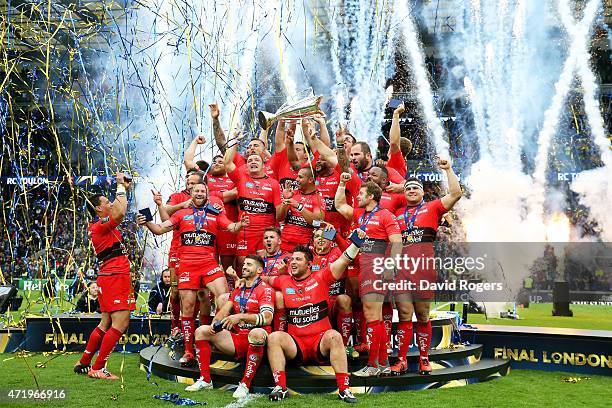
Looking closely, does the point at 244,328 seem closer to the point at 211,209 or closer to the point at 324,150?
the point at 211,209

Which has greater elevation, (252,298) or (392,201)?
(392,201)

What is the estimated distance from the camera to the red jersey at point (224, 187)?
811cm

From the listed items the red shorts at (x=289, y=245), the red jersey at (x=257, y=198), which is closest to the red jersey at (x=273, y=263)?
the red shorts at (x=289, y=245)

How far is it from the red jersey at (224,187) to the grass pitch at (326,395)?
2080 millimetres

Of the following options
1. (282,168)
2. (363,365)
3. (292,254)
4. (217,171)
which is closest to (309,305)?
(292,254)

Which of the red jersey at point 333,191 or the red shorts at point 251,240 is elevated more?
the red jersey at point 333,191

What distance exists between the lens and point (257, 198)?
7.39 meters

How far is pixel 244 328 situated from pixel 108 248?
5.90 feet

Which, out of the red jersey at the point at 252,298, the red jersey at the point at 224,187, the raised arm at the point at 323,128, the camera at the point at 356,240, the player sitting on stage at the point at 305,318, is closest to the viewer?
the camera at the point at 356,240

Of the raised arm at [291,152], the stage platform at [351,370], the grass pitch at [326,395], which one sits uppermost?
the raised arm at [291,152]

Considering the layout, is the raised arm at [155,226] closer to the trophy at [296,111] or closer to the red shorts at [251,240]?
the red shorts at [251,240]

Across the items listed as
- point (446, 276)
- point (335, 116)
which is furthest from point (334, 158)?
point (335, 116)

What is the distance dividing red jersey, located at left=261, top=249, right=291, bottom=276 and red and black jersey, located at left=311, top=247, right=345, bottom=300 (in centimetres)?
29

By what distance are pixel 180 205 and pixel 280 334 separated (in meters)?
2.23
